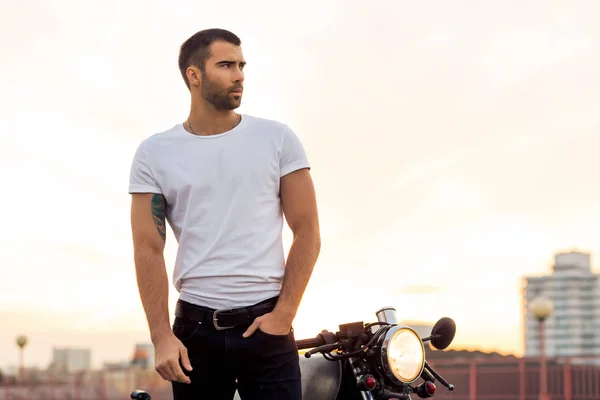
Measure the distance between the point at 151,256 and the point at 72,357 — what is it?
7447cm

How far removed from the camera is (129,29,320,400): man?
3.07m

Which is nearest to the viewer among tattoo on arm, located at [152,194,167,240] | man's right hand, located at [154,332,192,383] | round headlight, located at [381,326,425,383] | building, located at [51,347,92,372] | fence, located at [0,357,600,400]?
man's right hand, located at [154,332,192,383]

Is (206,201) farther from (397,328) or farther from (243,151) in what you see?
(397,328)

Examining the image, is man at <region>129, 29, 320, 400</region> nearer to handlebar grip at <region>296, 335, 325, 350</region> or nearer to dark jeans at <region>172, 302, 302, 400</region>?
dark jeans at <region>172, 302, 302, 400</region>

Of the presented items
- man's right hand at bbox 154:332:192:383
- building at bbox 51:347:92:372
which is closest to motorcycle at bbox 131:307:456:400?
man's right hand at bbox 154:332:192:383

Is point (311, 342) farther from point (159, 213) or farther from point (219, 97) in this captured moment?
point (219, 97)

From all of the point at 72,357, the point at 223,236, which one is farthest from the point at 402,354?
the point at 72,357

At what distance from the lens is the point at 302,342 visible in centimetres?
333

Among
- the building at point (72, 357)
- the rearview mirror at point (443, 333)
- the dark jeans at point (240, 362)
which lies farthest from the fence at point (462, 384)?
the building at point (72, 357)

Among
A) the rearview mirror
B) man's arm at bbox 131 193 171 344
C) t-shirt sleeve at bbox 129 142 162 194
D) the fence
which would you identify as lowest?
the fence

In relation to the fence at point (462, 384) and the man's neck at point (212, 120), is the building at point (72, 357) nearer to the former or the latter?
the fence at point (462, 384)

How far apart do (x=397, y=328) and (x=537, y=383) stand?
34.7 m

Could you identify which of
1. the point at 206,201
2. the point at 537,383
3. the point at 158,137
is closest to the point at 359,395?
the point at 206,201

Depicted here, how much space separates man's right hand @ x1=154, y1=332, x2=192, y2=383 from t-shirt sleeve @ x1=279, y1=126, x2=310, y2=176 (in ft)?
2.14
